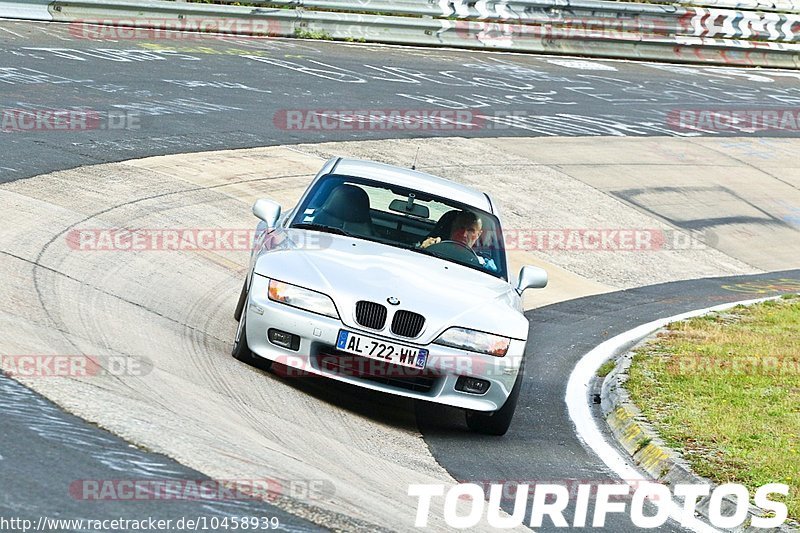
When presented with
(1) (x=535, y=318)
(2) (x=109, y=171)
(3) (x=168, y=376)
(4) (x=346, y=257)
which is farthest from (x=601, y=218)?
(3) (x=168, y=376)

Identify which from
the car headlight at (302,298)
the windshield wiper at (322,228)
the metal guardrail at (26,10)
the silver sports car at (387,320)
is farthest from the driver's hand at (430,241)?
the metal guardrail at (26,10)

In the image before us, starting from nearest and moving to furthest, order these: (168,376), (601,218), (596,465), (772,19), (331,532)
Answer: (331,532)
(168,376)
(596,465)
(601,218)
(772,19)

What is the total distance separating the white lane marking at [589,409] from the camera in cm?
751

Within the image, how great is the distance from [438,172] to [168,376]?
10.3 m

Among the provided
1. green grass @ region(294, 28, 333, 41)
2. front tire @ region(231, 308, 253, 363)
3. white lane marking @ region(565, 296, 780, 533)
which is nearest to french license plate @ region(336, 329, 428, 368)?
front tire @ region(231, 308, 253, 363)

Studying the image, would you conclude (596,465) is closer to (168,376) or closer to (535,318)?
(168,376)

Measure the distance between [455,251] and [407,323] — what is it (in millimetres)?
1418

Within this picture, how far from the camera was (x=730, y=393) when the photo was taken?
30.7ft

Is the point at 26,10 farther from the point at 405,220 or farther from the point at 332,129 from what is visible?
the point at 405,220

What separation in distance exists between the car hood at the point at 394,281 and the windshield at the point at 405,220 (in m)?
0.22

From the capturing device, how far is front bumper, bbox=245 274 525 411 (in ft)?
24.7

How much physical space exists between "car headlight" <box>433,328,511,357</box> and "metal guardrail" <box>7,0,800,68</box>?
1583cm

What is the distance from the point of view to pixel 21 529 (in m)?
4.58

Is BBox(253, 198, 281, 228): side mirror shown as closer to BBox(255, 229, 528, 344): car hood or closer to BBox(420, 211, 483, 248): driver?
BBox(255, 229, 528, 344): car hood
